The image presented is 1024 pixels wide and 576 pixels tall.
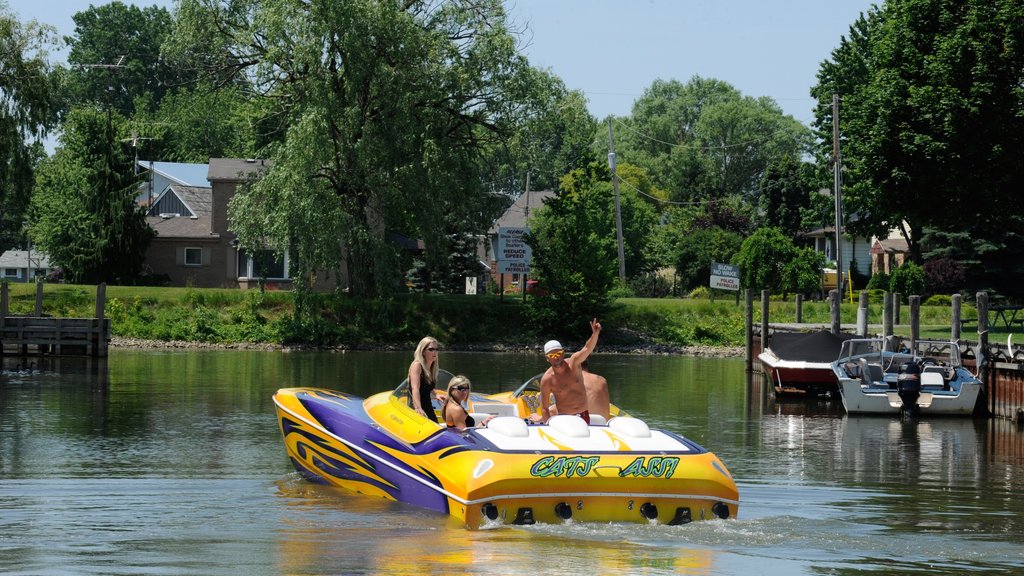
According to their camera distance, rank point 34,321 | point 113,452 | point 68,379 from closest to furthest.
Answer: point 113,452, point 68,379, point 34,321

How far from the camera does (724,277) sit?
5666 centimetres

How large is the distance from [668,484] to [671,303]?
45.8 metres

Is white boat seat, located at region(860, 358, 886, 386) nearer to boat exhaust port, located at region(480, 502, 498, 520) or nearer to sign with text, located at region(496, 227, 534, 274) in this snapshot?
boat exhaust port, located at region(480, 502, 498, 520)

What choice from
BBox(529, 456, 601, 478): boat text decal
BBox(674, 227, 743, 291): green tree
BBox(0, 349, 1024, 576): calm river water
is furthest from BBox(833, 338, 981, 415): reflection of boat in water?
BBox(674, 227, 743, 291): green tree

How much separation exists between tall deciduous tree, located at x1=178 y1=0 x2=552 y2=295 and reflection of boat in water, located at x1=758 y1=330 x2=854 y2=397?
17.6m

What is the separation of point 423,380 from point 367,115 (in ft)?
114

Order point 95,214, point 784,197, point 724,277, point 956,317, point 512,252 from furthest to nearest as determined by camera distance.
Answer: point 784,197
point 95,214
point 512,252
point 724,277
point 956,317

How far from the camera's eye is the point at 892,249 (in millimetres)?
80312

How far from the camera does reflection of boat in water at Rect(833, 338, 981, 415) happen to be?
2959 centimetres

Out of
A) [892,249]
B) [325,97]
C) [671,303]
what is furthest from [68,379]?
[892,249]

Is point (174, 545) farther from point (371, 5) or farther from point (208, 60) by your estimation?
point (208, 60)

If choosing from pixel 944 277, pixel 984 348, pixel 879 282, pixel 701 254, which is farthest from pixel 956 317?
pixel 701 254

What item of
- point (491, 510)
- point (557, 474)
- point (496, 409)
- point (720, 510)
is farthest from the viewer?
point (496, 409)

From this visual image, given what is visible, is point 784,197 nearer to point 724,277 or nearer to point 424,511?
point 724,277
